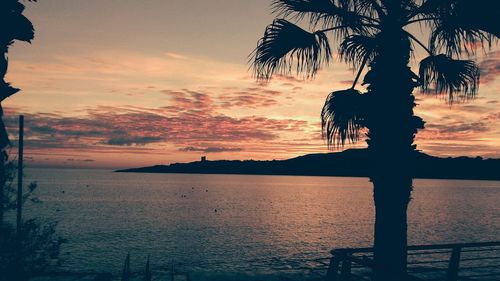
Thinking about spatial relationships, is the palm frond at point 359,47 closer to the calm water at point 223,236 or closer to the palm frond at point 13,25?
the palm frond at point 13,25

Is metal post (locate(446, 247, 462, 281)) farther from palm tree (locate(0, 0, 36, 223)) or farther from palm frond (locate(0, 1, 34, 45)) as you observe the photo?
palm frond (locate(0, 1, 34, 45))

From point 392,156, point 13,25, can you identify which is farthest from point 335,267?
point 13,25

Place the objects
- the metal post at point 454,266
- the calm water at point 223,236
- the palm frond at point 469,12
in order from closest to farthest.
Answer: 1. the palm frond at point 469,12
2. the metal post at point 454,266
3. the calm water at point 223,236

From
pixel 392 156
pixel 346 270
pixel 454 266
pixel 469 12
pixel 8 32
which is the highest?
pixel 469 12

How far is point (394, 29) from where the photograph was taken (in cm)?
910

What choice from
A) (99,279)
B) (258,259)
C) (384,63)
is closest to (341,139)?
(384,63)

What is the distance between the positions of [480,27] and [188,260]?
31852 millimetres

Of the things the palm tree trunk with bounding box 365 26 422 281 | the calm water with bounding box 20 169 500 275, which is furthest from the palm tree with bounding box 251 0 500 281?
the calm water with bounding box 20 169 500 275

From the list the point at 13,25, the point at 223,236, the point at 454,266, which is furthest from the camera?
the point at 223,236

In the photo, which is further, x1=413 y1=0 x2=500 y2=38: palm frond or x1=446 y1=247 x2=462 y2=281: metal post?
x1=446 y1=247 x2=462 y2=281: metal post

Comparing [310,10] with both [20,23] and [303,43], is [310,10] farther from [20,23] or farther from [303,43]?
[20,23]

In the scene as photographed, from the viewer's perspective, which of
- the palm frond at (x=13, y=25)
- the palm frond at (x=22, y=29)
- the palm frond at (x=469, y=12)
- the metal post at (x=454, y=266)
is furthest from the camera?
the metal post at (x=454, y=266)

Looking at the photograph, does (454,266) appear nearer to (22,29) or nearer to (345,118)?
(345,118)

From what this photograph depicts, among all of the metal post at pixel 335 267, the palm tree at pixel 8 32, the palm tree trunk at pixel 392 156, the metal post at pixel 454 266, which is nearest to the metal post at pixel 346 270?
the metal post at pixel 335 267
